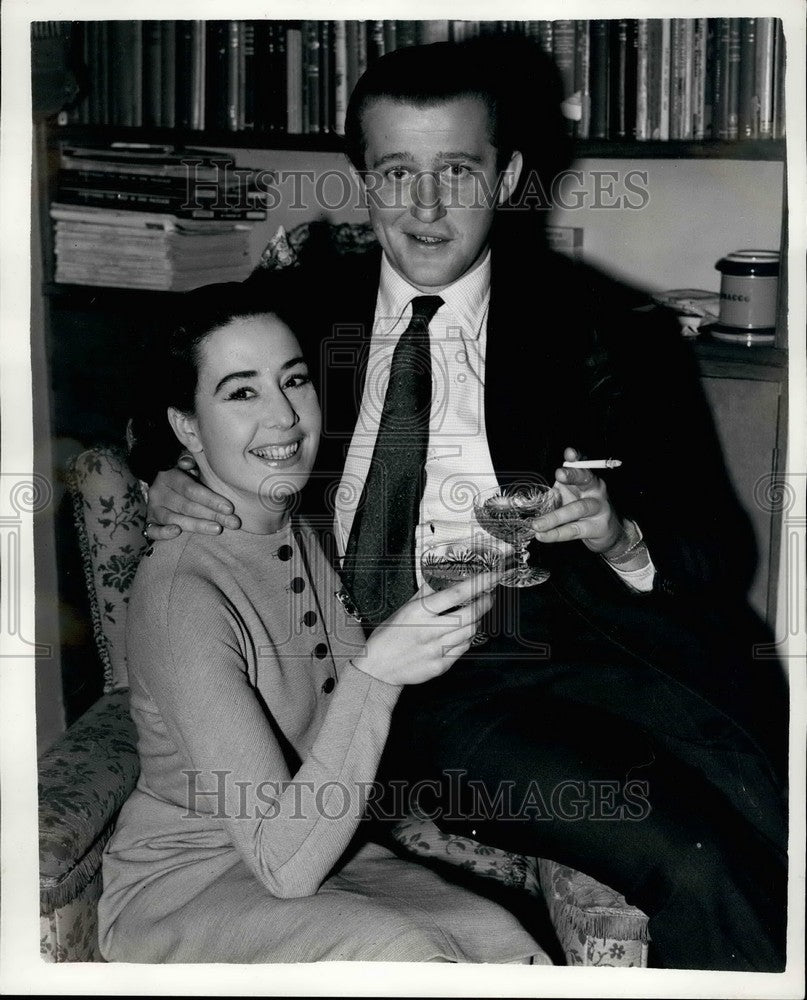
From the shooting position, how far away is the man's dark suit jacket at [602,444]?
1.41 metres

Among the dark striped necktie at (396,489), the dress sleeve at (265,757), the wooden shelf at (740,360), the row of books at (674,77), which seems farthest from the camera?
the wooden shelf at (740,360)

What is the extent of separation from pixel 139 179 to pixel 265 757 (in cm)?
128

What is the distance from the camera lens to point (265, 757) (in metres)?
1.08

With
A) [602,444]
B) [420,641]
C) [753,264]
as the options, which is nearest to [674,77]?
[753,264]

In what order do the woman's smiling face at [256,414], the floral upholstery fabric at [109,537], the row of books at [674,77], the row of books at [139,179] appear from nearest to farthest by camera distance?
the woman's smiling face at [256,414], the floral upholstery fabric at [109,537], the row of books at [674,77], the row of books at [139,179]

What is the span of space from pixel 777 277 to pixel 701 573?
702 mm

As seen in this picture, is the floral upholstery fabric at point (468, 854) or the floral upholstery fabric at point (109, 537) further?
the floral upholstery fabric at point (109, 537)

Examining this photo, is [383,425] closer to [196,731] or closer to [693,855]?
[196,731]

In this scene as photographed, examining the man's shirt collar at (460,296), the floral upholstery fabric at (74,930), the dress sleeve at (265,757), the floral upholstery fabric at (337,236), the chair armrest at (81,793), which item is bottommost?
the floral upholstery fabric at (74,930)

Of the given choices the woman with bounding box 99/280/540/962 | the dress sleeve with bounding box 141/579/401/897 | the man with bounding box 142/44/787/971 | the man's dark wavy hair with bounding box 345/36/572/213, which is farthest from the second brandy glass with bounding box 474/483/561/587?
the man's dark wavy hair with bounding box 345/36/572/213

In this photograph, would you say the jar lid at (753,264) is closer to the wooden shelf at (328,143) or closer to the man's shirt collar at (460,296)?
the wooden shelf at (328,143)

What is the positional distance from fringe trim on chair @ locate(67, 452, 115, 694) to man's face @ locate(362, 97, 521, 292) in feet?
1.90

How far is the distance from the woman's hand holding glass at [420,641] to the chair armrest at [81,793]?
0.44m

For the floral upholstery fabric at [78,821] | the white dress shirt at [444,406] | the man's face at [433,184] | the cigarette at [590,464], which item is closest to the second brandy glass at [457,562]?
the white dress shirt at [444,406]
